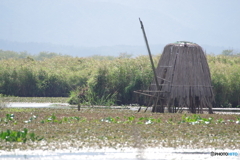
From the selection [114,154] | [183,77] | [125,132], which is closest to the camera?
[114,154]

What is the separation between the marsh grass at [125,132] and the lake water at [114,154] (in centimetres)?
66

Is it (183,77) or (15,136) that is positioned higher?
(183,77)

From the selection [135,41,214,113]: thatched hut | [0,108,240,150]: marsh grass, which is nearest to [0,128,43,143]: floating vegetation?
[0,108,240,150]: marsh grass

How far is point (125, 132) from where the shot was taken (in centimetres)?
1808

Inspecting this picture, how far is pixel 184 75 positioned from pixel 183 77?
12 centimetres

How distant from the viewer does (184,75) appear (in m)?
26.7

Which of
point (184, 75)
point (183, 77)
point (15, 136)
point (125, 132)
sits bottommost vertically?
point (125, 132)

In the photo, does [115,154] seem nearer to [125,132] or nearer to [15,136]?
[15,136]

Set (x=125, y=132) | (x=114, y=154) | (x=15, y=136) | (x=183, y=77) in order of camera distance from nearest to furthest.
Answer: (x=114, y=154), (x=15, y=136), (x=125, y=132), (x=183, y=77)

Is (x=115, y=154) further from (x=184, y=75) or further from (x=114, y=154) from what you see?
(x=184, y=75)

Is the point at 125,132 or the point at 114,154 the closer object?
the point at 114,154

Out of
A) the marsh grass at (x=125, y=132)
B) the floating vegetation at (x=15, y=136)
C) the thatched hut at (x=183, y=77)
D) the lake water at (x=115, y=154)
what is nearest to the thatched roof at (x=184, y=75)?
the thatched hut at (x=183, y=77)

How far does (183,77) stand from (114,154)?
13.5 meters

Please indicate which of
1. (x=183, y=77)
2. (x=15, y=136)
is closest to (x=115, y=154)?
(x=15, y=136)
